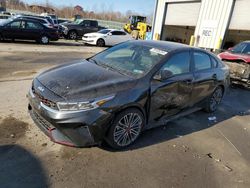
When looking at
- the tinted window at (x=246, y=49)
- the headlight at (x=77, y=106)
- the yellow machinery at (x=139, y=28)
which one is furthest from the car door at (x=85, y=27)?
the headlight at (x=77, y=106)

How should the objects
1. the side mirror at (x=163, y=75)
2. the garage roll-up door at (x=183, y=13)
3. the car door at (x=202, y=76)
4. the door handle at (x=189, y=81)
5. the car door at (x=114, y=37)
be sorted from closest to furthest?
the side mirror at (x=163, y=75)
the door handle at (x=189, y=81)
the car door at (x=202, y=76)
the garage roll-up door at (x=183, y=13)
the car door at (x=114, y=37)

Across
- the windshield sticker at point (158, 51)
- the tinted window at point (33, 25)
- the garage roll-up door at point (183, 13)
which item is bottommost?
the tinted window at point (33, 25)

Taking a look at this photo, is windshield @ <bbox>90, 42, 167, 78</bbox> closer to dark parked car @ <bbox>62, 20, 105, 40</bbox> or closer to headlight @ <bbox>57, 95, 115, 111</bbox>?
headlight @ <bbox>57, 95, 115, 111</bbox>

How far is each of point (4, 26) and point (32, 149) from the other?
42.2ft

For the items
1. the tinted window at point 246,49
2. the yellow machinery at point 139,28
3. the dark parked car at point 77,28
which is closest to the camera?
the tinted window at point 246,49


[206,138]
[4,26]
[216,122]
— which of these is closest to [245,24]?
[216,122]

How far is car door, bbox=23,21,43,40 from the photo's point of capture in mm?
14629

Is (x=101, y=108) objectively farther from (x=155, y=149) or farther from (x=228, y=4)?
(x=228, y=4)

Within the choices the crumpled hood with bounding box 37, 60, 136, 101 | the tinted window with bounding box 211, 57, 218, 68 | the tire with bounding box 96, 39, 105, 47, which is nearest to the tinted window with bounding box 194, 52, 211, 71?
the tinted window with bounding box 211, 57, 218, 68

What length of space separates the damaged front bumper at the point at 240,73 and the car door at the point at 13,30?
12362 millimetres

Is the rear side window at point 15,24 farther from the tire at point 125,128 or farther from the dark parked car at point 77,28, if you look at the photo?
Result: the tire at point 125,128

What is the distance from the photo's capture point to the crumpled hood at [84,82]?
3.17 meters

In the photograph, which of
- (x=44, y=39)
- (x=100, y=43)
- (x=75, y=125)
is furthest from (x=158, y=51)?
(x=100, y=43)

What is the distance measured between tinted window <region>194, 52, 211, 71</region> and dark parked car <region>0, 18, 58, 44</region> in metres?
12.8
